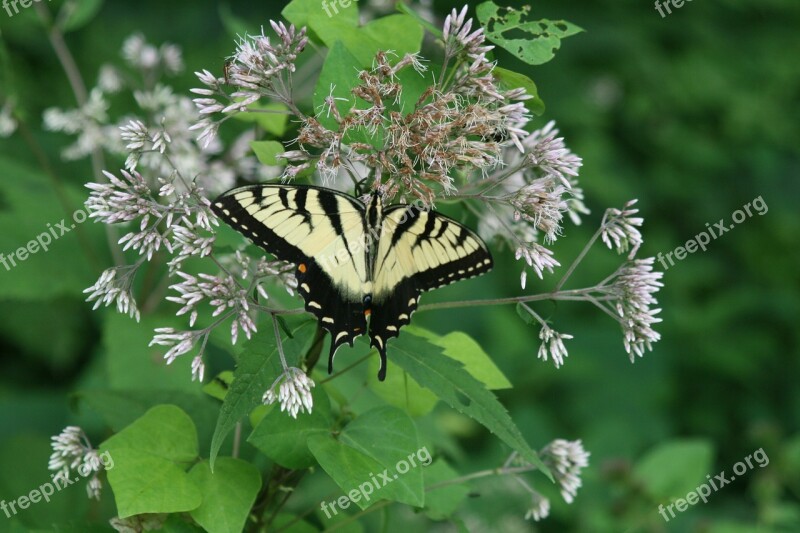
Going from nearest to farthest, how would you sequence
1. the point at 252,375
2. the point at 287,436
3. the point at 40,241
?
the point at 252,375, the point at 287,436, the point at 40,241

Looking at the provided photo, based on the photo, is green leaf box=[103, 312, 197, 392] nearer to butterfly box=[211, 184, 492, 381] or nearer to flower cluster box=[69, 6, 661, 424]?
flower cluster box=[69, 6, 661, 424]

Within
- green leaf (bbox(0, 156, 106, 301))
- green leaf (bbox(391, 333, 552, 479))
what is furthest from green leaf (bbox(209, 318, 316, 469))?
green leaf (bbox(0, 156, 106, 301))

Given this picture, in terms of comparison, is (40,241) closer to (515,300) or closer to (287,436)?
(287,436)

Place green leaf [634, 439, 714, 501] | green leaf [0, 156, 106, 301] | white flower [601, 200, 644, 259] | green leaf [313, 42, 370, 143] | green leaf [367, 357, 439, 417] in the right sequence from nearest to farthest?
green leaf [313, 42, 370, 143]
white flower [601, 200, 644, 259]
green leaf [367, 357, 439, 417]
green leaf [0, 156, 106, 301]
green leaf [634, 439, 714, 501]

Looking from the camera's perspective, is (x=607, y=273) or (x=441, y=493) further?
(x=607, y=273)

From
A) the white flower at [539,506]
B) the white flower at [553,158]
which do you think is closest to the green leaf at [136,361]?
the white flower at [539,506]

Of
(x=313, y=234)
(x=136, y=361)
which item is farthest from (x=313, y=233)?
(x=136, y=361)

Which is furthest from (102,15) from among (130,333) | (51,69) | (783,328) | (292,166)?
(783,328)
